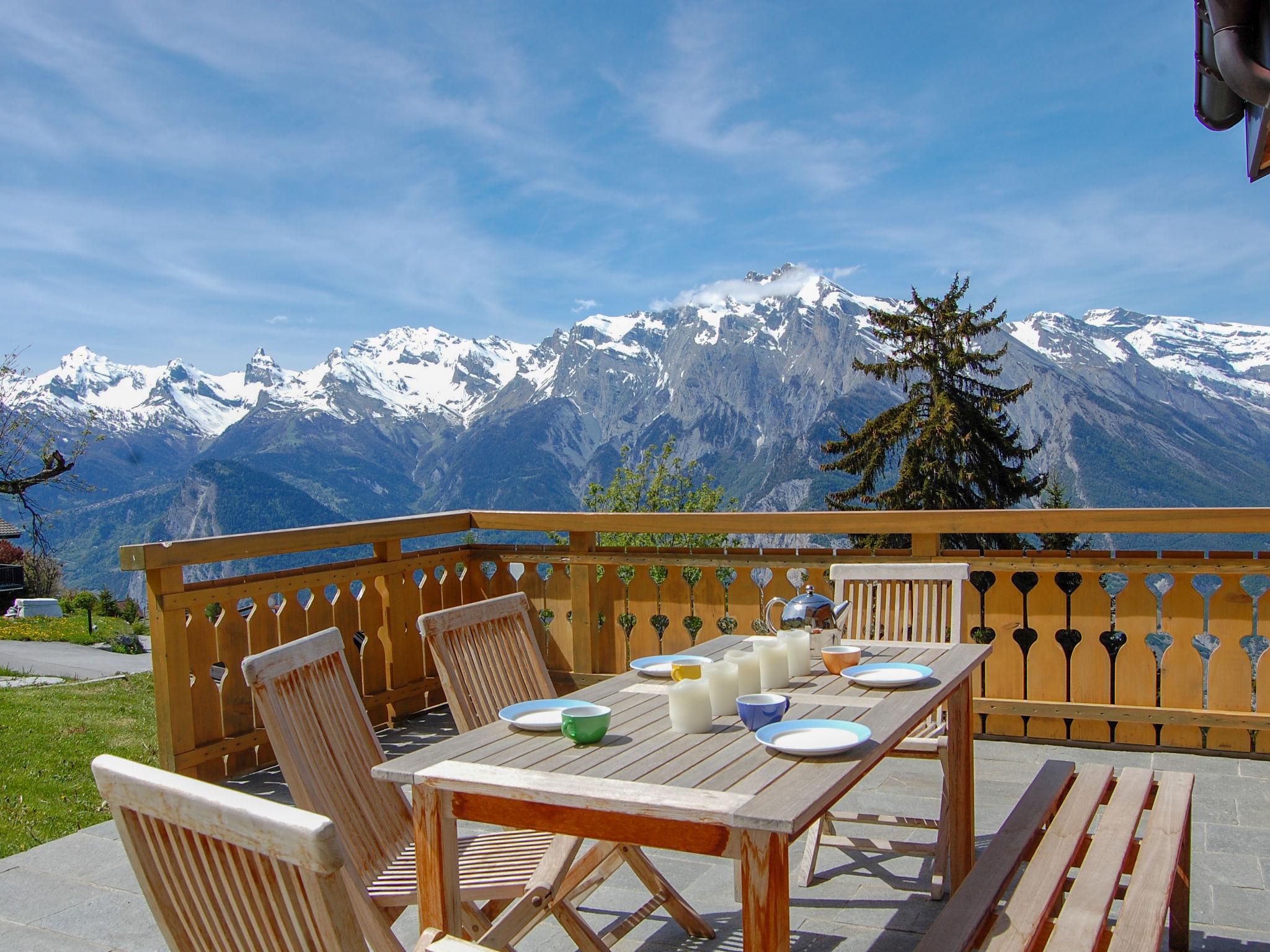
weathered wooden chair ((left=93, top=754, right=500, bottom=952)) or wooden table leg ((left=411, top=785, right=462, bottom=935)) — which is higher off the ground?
weathered wooden chair ((left=93, top=754, right=500, bottom=952))

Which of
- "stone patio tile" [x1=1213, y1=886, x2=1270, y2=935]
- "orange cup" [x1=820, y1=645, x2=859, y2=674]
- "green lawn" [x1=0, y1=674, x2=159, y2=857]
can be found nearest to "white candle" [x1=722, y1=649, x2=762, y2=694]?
"orange cup" [x1=820, y1=645, x2=859, y2=674]

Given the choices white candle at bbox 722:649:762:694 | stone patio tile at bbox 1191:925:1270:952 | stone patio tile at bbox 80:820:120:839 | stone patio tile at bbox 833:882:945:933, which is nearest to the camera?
white candle at bbox 722:649:762:694

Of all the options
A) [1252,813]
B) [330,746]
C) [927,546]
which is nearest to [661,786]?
[330,746]

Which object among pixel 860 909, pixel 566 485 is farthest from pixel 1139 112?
pixel 566 485

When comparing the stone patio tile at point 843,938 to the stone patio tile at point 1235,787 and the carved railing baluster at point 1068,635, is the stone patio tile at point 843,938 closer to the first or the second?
the stone patio tile at point 1235,787

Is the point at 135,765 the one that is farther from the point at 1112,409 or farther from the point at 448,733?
the point at 1112,409

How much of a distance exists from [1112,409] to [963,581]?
432 ft

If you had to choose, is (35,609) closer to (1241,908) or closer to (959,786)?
(959,786)

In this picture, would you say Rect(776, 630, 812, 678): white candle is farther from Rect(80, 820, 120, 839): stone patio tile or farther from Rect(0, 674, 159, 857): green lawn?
Rect(0, 674, 159, 857): green lawn

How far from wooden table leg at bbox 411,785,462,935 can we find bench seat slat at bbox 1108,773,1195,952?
115cm

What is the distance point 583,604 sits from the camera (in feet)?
16.3

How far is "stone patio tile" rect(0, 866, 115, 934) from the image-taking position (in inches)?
109

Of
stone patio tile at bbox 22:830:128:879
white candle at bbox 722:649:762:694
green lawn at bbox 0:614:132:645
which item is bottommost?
green lawn at bbox 0:614:132:645

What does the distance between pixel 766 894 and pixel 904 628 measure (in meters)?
2.06
